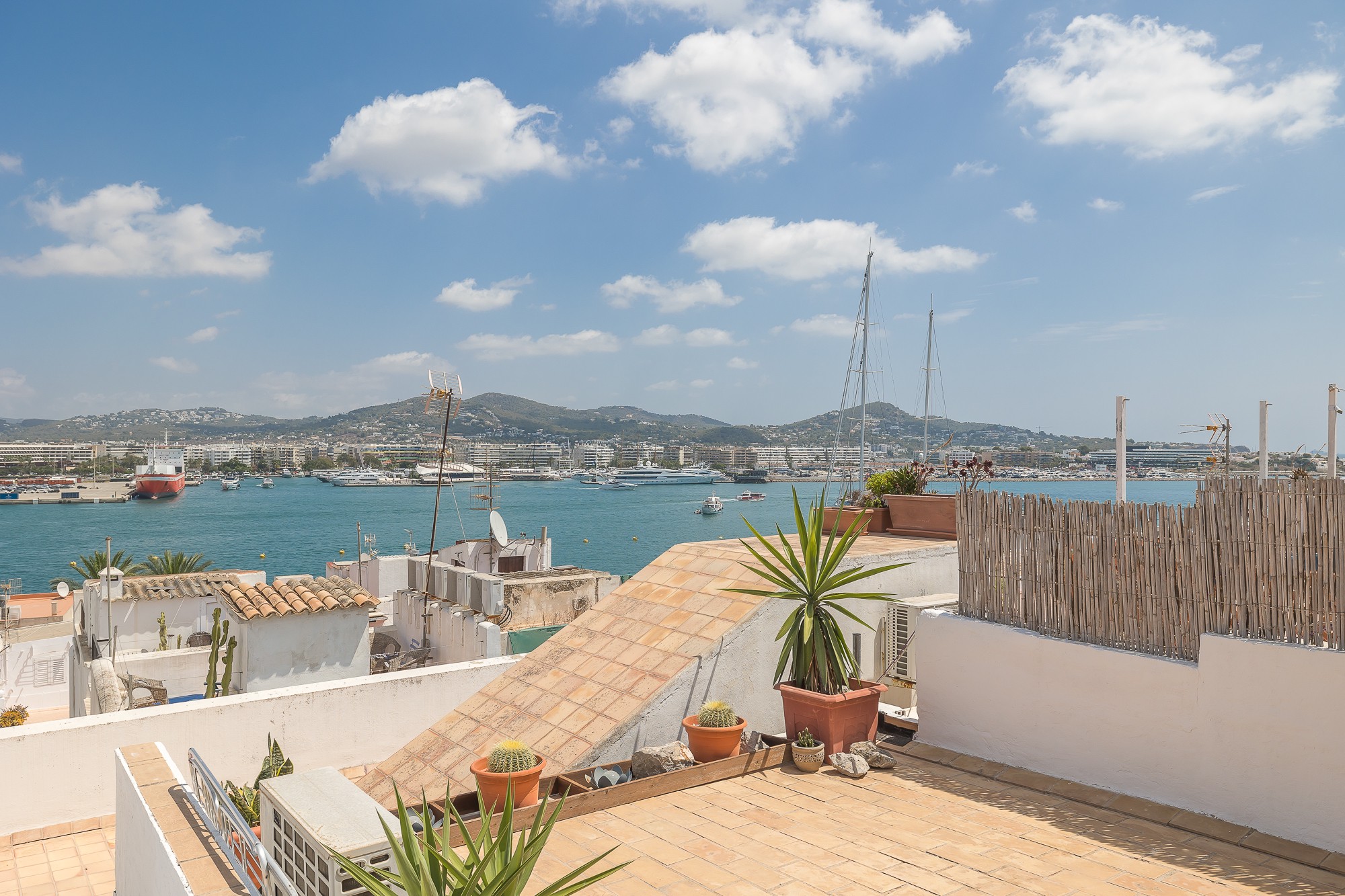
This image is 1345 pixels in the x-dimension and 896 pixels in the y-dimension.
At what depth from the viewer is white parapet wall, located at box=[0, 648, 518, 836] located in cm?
616

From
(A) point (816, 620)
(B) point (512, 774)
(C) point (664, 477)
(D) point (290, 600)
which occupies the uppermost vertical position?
(A) point (816, 620)

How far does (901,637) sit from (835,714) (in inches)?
62.2

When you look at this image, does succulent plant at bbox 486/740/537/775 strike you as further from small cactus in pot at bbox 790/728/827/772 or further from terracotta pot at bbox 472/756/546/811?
small cactus in pot at bbox 790/728/827/772

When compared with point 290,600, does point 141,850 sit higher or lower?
lower

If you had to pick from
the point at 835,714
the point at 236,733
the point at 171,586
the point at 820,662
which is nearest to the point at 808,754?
the point at 835,714

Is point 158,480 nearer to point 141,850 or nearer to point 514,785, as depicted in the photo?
point 141,850

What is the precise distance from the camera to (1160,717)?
16.7 ft

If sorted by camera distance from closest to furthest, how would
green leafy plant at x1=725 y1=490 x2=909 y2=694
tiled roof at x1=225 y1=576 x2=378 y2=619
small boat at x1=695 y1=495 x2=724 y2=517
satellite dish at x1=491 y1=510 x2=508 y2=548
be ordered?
green leafy plant at x1=725 y1=490 x2=909 y2=694, tiled roof at x1=225 y1=576 x2=378 y2=619, satellite dish at x1=491 y1=510 x2=508 y2=548, small boat at x1=695 y1=495 x2=724 y2=517

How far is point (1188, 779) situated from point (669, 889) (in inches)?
128

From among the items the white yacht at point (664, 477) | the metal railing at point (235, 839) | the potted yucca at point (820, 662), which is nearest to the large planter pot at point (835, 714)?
the potted yucca at point (820, 662)

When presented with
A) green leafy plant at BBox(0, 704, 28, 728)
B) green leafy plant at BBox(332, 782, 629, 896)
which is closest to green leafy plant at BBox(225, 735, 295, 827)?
green leafy plant at BBox(332, 782, 629, 896)

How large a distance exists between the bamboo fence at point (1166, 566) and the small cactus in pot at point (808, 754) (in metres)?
1.59

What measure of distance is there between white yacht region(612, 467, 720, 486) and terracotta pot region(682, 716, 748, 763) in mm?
136986

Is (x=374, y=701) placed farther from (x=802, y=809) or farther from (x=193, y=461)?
(x=193, y=461)
